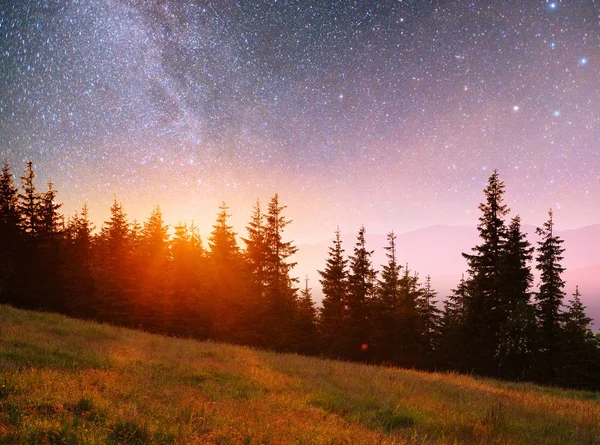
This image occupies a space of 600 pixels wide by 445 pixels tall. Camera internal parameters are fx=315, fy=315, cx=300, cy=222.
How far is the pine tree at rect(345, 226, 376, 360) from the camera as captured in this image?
3256 cm

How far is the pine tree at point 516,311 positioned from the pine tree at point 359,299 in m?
12.0

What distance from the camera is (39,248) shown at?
114ft

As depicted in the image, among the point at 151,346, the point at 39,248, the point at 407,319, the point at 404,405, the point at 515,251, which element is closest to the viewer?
the point at 404,405

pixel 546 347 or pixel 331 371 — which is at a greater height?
pixel 331 371

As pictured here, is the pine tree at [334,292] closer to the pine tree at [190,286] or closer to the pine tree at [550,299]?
the pine tree at [190,286]

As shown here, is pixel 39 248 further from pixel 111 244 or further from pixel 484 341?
pixel 484 341

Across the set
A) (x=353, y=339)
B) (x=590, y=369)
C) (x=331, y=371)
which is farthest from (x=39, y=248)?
(x=590, y=369)

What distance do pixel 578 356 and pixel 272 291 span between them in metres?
29.2

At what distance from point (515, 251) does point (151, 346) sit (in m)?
26.8

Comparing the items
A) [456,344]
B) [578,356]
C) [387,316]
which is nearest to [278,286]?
[387,316]

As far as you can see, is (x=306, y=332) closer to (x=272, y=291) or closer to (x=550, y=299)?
(x=272, y=291)

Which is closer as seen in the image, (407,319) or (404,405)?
(404,405)

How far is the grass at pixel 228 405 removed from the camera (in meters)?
4.64

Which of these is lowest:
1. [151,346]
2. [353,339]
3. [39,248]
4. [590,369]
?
[590,369]
